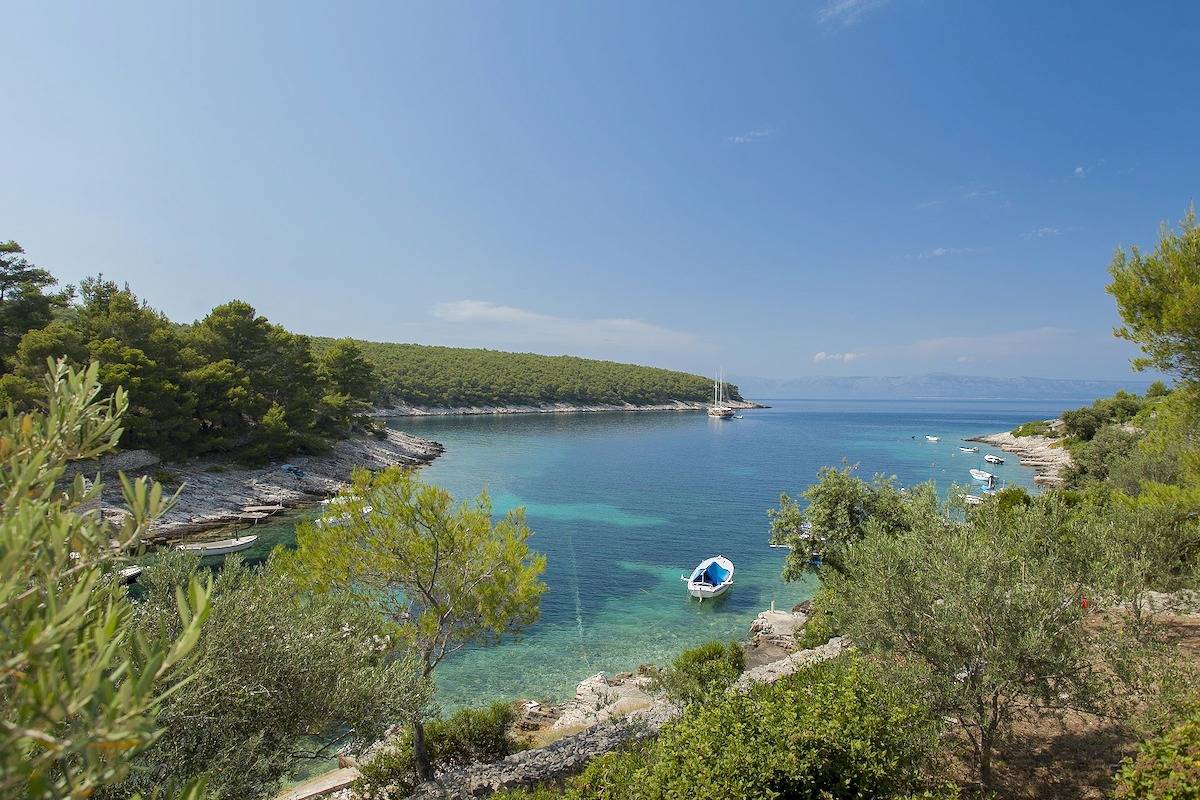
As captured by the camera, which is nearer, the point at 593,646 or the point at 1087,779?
the point at 1087,779

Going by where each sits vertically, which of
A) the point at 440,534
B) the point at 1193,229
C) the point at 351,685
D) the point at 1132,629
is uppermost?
the point at 1193,229

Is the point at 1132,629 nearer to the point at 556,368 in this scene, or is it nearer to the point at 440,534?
the point at 440,534

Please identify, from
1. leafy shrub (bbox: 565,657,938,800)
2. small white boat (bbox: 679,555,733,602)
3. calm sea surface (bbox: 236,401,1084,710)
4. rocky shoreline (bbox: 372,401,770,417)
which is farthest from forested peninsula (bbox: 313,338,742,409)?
leafy shrub (bbox: 565,657,938,800)

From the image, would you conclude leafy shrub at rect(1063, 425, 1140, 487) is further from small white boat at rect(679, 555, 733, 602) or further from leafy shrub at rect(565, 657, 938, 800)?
leafy shrub at rect(565, 657, 938, 800)

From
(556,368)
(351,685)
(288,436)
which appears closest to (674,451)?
(288,436)

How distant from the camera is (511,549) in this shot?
13727mm

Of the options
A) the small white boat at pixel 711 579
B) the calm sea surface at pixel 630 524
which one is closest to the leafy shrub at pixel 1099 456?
the calm sea surface at pixel 630 524

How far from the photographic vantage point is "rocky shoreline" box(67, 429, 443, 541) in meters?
34.3

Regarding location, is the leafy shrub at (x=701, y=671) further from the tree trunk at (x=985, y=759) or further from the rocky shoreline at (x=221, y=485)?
the rocky shoreline at (x=221, y=485)

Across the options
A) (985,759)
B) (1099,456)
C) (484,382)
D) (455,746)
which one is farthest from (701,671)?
(484,382)

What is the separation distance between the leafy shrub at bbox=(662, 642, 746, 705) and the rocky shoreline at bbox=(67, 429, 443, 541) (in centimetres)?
2798

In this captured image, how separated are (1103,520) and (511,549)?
13951 millimetres

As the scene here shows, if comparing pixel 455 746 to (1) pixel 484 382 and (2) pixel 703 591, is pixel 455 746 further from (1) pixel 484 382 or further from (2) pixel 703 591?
(1) pixel 484 382

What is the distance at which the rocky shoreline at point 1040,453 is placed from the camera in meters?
54.9
